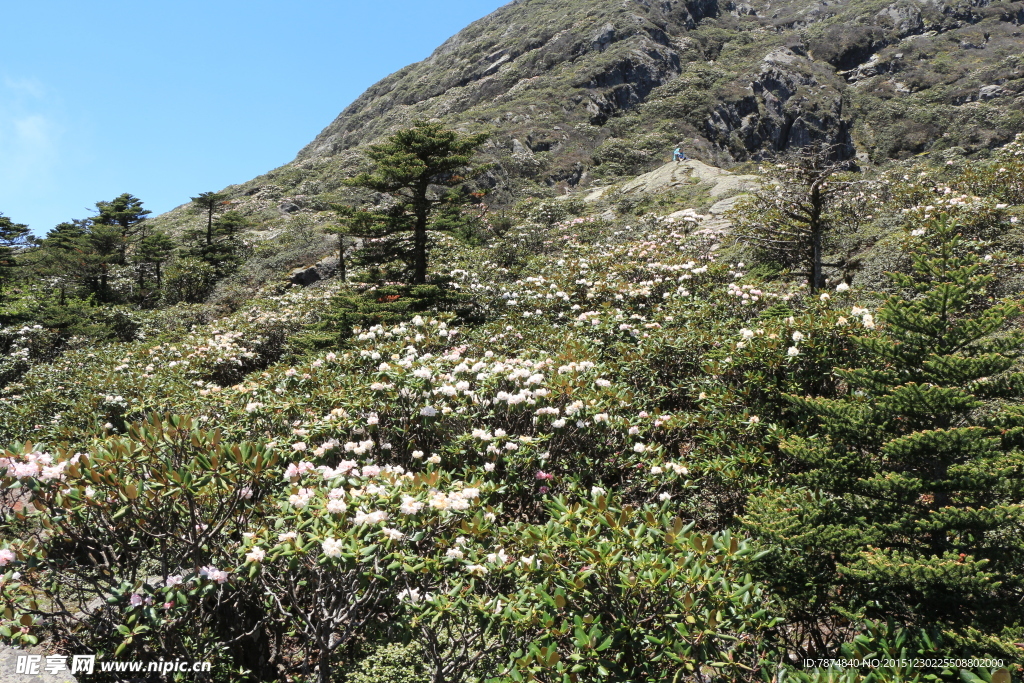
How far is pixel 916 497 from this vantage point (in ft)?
10.0

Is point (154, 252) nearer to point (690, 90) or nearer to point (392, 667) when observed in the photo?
point (392, 667)

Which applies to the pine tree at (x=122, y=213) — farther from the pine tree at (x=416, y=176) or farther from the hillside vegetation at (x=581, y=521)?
the hillside vegetation at (x=581, y=521)

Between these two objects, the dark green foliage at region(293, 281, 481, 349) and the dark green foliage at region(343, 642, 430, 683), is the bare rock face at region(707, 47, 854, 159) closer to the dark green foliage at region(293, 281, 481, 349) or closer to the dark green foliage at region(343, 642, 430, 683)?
the dark green foliage at region(293, 281, 481, 349)

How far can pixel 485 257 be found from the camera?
16312 millimetres

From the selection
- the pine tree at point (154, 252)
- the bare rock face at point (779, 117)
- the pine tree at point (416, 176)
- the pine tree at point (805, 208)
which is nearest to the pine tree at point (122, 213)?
the pine tree at point (154, 252)

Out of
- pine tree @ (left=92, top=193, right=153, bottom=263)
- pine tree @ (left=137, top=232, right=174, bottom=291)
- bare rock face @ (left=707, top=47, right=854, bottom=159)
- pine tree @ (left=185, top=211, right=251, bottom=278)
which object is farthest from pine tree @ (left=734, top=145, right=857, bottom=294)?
bare rock face @ (left=707, top=47, right=854, bottom=159)

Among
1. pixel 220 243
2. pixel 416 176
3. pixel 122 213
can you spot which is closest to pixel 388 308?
pixel 416 176

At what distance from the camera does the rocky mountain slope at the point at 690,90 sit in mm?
41312

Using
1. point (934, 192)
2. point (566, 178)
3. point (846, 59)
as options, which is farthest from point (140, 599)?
point (846, 59)

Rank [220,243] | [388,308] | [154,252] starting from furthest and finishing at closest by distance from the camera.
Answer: [220,243]
[154,252]
[388,308]

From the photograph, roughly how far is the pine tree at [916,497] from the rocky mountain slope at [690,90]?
26644mm

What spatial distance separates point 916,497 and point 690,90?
61369 mm

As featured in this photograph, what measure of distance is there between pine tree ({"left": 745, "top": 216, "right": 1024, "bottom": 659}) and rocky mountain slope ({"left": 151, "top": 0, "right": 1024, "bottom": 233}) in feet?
87.4

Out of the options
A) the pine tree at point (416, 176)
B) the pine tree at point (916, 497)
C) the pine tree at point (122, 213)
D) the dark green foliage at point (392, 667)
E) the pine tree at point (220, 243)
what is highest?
the pine tree at point (122, 213)
